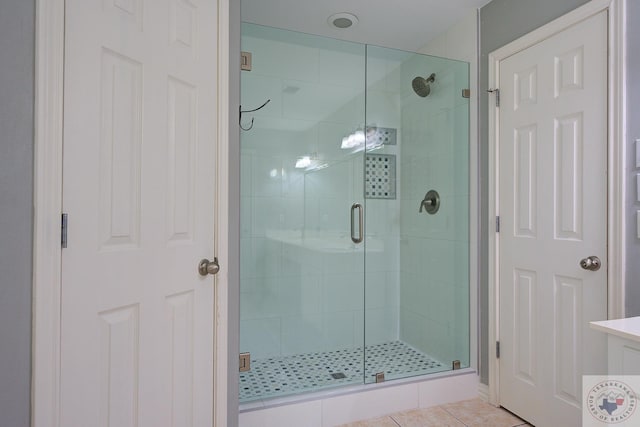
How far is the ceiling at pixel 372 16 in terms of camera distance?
2.38 m

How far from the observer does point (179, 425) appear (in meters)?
1.42

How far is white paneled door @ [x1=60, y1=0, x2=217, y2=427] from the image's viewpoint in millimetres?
1083

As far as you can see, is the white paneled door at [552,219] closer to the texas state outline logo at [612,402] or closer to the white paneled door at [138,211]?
the texas state outline logo at [612,402]

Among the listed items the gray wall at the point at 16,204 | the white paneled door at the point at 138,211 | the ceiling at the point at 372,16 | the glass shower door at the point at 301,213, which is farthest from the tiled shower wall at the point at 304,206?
the gray wall at the point at 16,204

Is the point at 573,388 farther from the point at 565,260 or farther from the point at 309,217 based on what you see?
the point at 309,217

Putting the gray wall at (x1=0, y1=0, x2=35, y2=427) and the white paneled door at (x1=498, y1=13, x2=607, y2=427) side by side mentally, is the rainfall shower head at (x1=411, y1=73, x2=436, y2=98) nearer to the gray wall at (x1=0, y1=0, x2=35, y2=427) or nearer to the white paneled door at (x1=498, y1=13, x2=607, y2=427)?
the white paneled door at (x1=498, y1=13, x2=607, y2=427)

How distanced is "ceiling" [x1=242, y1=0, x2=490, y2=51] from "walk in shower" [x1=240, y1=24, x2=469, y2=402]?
265 millimetres

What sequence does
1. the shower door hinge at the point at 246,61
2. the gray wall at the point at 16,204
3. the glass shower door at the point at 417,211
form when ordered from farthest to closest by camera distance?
the glass shower door at the point at 417,211
the shower door hinge at the point at 246,61
the gray wall at the point at 16,204

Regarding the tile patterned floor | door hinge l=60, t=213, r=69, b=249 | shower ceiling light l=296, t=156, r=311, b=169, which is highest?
shower ceiling light l=296, t=156, r=311, b=169

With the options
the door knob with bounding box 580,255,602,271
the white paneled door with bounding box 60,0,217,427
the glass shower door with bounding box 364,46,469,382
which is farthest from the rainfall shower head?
the white paneled door with bounding box 60,0,217,427

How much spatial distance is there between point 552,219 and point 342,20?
1771 millimetres

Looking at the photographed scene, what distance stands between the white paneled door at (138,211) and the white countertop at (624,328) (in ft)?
4.49

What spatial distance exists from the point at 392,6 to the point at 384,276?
5.69 ft

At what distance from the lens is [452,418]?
212cm
